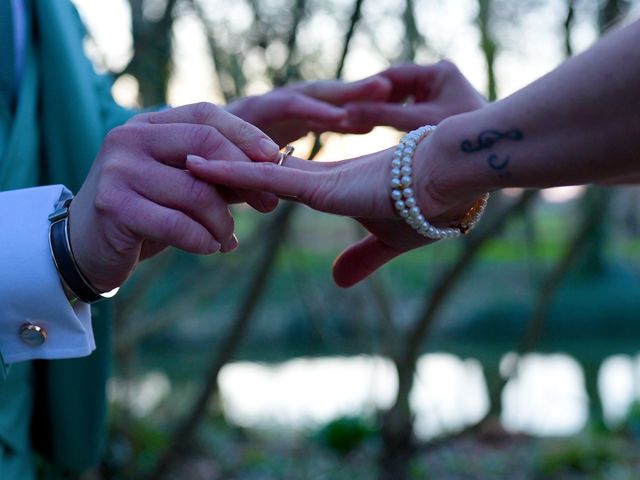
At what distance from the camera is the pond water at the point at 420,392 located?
4.46 m

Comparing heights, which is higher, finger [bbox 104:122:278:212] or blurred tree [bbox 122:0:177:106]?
finger [bbox 104:122:278:212]

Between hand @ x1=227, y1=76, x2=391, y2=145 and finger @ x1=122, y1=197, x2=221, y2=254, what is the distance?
0.47m

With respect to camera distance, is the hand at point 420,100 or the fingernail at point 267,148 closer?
the fingernail at point 267,148

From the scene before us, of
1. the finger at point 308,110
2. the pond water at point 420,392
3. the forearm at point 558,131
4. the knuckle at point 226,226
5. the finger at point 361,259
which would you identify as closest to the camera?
the forearm at point 558,131

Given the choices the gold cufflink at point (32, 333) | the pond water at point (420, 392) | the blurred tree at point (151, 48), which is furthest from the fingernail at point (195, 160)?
the pond water at point (420, 392)

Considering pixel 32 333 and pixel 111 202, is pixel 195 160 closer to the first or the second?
pixel 111 202

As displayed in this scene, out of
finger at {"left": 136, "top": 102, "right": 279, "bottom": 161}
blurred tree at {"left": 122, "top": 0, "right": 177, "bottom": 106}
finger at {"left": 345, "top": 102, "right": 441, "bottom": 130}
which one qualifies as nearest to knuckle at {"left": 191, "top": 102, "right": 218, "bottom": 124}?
finger at {"left": 136, "top": 102, "right": 279, "bottom": 161}

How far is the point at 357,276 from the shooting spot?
121 cm

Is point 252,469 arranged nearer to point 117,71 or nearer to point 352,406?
point 352,406

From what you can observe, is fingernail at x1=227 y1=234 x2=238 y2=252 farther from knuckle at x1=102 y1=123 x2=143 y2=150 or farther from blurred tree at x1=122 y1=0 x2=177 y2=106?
blurred tree at x1=122 y1=0 x2=177 y2=106

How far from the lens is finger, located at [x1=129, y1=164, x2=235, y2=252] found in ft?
3.08

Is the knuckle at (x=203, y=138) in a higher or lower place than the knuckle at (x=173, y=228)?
higher

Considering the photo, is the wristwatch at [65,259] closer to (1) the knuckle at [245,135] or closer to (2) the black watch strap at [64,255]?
(2) the black watch strap at [64,255]

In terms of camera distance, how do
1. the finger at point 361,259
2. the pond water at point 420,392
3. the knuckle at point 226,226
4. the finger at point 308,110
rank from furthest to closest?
the pond water at point 420,392 → the finger at point 308,110 → the finger at point 361,259 → the knuckle at point 226,226
